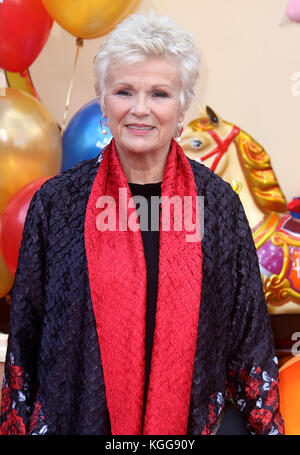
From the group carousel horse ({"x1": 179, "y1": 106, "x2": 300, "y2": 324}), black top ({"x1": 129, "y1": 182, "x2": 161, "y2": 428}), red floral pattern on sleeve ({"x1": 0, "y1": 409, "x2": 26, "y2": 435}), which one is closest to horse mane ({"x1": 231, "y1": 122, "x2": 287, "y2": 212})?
carousel horse ({"x1": 179, "y1": 106, "x2": 300, "y2": 324})

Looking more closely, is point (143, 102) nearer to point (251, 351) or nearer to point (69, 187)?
point (69, 187)

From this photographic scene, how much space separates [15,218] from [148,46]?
892mm

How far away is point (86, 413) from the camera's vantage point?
1.07 m

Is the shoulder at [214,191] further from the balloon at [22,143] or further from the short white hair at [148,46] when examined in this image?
the balloon at [22,143]

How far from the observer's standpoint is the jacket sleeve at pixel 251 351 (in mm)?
1146

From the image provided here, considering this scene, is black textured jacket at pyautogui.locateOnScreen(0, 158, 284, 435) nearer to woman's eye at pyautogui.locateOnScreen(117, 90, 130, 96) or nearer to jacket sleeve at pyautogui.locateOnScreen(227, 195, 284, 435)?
jacket sleeve at pyautogui.locateOnScreen(227, 195, 284, 435)

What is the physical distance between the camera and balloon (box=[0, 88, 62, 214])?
6.12ft

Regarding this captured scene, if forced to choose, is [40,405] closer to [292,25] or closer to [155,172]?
[155,172]

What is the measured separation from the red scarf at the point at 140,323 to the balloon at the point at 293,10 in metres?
1.74

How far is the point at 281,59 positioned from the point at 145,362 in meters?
1.87

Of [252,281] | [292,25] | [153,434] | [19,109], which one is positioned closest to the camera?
[153,434]

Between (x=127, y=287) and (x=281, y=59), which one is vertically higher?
(x=281, y=59)

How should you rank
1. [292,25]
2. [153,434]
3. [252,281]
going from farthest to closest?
[292,25] < [252,281] < [153,434]
